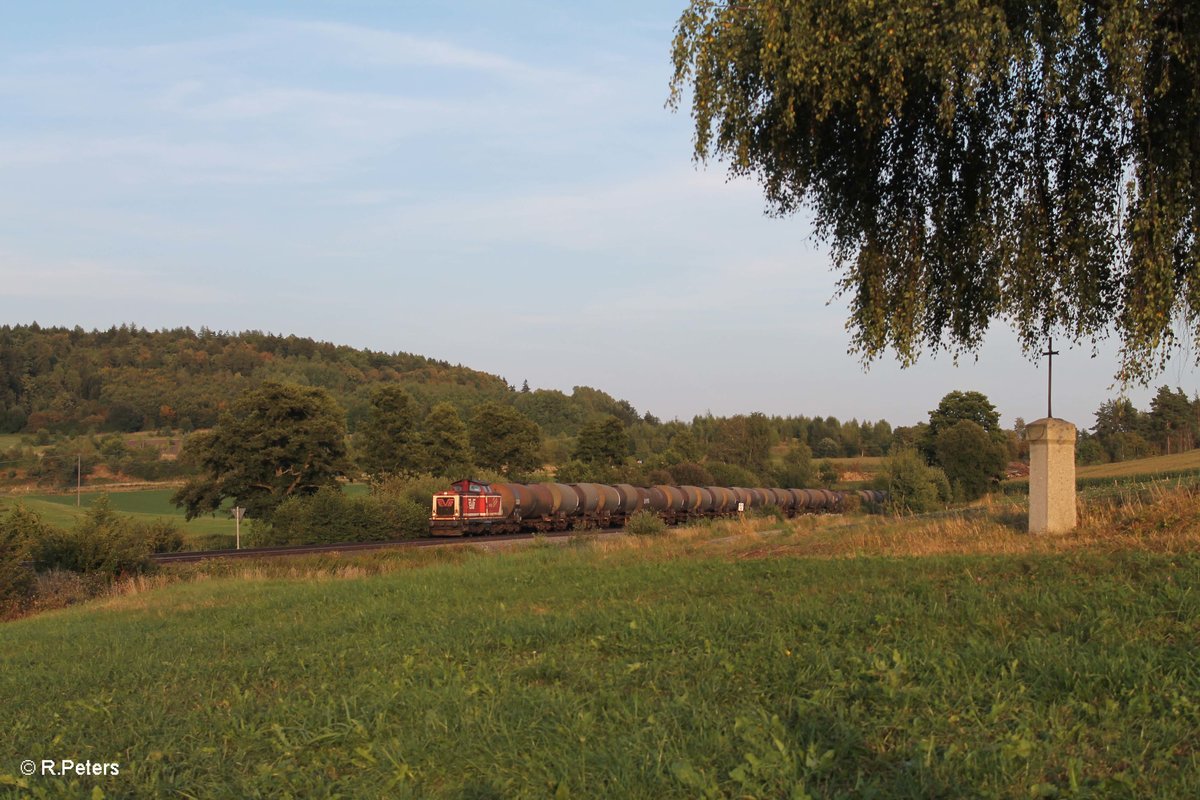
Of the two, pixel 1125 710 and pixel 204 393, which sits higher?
pixel 204 393

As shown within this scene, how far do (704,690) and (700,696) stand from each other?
123mm

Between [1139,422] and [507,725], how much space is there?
110 meters

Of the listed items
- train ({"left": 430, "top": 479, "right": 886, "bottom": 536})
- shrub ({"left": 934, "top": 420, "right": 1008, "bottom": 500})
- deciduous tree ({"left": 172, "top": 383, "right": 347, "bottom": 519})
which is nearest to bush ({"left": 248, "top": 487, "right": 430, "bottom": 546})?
train ({"left": 430, "top": 479, "right": 886, "bottom": 536})

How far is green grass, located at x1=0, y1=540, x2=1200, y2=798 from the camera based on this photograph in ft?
16.3

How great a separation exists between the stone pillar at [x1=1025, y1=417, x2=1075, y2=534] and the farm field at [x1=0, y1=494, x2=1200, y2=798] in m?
0.46

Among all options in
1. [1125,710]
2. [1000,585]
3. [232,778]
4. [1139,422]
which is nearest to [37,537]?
[232,778]

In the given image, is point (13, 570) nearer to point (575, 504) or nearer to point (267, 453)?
point (575, 504)

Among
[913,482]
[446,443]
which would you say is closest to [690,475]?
[446,443]

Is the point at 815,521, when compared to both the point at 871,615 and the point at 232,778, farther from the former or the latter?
the point at 232,778

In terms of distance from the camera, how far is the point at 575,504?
4841 cm

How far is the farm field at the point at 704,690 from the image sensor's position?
4.99m

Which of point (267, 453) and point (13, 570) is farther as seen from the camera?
point (267, 453)

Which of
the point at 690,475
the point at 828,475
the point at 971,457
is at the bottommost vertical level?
the point at 828,475

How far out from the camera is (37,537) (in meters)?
28.7
